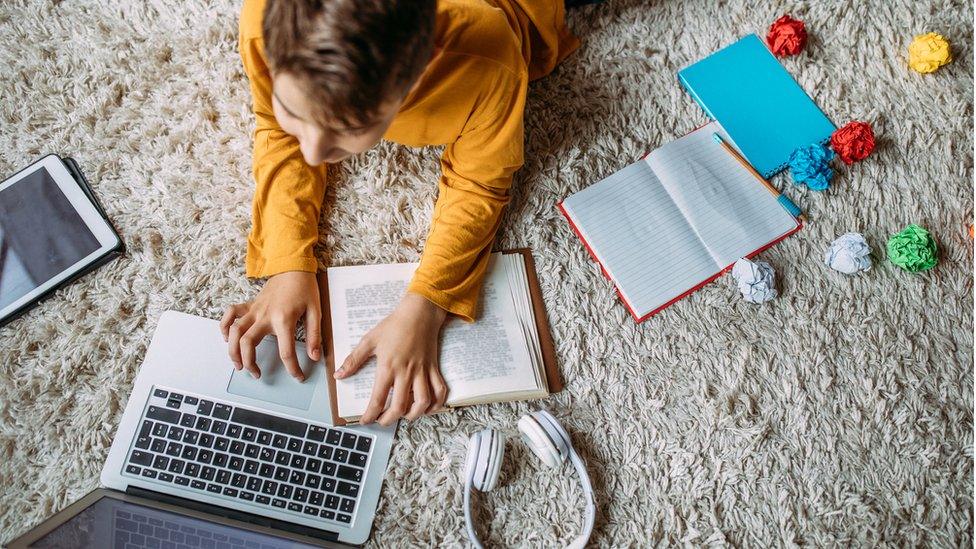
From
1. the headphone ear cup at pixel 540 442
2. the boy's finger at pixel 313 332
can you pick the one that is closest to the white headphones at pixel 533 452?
the headphone ear cup at pixel 540 442

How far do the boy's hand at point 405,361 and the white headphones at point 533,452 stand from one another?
72 mm

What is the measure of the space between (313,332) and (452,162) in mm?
267

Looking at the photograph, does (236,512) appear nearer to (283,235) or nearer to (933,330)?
(283,235)

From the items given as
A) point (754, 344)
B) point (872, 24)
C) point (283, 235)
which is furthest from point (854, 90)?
point (283, 235)

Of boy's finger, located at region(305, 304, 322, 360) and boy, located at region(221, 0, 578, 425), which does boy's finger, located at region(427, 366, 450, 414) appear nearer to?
boy, located at region(221, 0, 578, 425)

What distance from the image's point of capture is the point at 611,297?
89 cm

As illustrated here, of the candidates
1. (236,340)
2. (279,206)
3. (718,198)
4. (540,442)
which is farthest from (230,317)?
(718,198)

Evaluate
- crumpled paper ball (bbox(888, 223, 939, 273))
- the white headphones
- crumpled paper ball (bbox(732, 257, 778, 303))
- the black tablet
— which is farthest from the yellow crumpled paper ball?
the black tablet

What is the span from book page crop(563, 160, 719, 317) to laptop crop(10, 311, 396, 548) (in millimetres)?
354

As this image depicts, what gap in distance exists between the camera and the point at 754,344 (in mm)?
893

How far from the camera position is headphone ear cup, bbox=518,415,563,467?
0.79 metres

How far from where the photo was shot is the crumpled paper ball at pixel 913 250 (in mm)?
902


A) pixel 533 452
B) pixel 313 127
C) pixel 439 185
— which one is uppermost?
pixel 313 127

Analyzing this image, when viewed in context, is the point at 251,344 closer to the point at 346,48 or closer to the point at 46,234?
the point at 46,234
